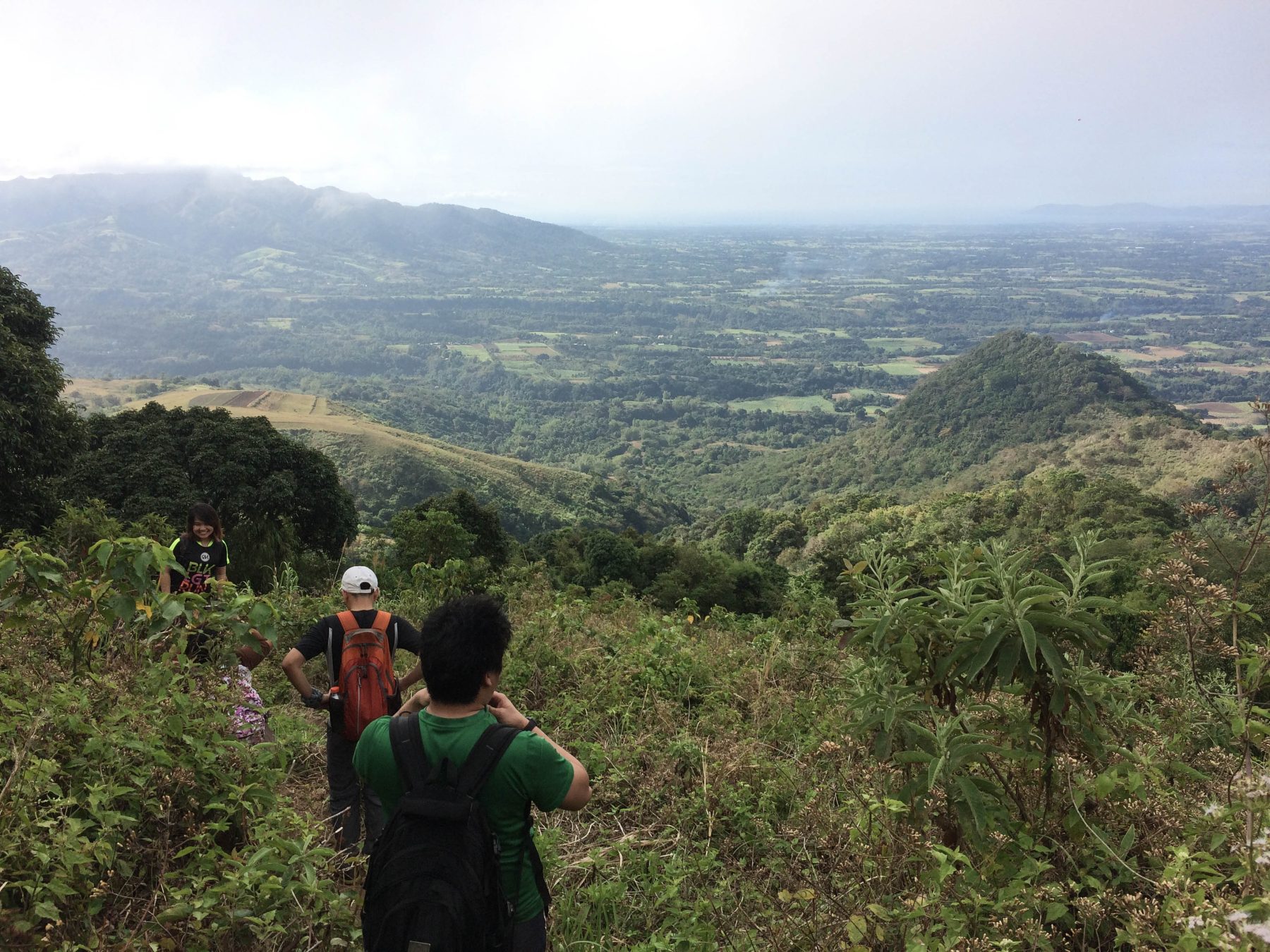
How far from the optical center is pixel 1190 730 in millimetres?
2762

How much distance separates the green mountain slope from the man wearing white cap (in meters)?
39.0

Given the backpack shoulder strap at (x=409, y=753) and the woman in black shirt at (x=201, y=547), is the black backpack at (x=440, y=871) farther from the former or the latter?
the woman in black shirt at (x=201, y=547)

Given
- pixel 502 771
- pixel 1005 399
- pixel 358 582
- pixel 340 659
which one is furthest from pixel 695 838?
pixel 1005 399

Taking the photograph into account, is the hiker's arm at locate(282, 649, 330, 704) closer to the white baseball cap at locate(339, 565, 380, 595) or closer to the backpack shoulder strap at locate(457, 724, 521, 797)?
the white baseball cap at locate(339, 565, 380, 595)

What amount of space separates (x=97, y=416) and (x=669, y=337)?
471ft

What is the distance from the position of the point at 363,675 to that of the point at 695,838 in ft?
5.26

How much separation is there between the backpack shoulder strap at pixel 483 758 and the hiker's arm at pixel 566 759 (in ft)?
0.25

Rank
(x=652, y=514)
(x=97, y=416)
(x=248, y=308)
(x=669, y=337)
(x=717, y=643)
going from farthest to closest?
(x=248, y=308) < (x=669, y=337) < (x=652, y=514) < (x=97, y=416) < (x=717, y=643)

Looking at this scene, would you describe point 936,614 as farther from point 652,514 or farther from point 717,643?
point 652,514

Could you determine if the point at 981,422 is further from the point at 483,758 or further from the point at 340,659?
the point at 483,758

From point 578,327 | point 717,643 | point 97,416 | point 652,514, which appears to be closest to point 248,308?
point 578,327

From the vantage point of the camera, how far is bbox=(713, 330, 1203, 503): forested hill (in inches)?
2268

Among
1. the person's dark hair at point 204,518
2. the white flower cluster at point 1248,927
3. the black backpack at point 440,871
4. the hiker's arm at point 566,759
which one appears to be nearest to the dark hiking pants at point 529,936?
the black backpack at point 440,871

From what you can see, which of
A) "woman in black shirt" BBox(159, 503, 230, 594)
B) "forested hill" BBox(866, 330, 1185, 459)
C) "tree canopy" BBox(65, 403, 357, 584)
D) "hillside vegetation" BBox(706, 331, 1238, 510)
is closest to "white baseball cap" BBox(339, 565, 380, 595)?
"woman in black shirt" BBox(159, 503, 230, 594)
